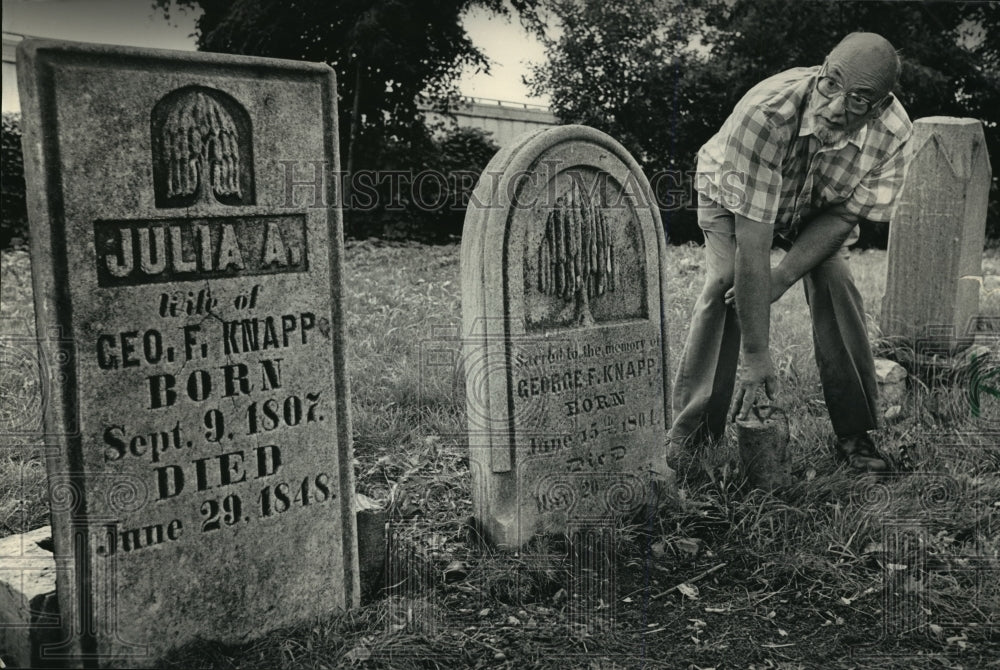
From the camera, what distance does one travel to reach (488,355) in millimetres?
2855

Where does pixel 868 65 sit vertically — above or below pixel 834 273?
above

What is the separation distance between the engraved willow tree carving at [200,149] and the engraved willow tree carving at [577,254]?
118 cm

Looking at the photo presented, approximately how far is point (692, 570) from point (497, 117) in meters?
9.63

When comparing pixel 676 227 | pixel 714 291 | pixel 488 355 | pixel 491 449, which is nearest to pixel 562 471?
pixel 491 449

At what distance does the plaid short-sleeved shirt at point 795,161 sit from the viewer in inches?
124

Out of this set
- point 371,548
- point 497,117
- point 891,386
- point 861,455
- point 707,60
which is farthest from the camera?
point 707,60

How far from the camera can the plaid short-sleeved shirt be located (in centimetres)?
314

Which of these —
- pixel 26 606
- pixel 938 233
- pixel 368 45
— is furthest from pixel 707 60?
pixel 26 606

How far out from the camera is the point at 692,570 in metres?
2.96

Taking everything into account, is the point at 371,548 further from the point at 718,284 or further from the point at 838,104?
the point at 838,104

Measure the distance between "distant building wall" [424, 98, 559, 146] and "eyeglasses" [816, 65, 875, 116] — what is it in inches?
328

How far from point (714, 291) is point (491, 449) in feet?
4.31

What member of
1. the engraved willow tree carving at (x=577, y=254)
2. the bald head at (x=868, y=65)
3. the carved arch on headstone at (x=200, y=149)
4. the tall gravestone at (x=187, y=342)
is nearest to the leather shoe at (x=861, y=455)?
the engraved willow tree carving at (x=577, y=254)

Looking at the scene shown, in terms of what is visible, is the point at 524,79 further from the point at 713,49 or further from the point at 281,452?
the point at 281,452
